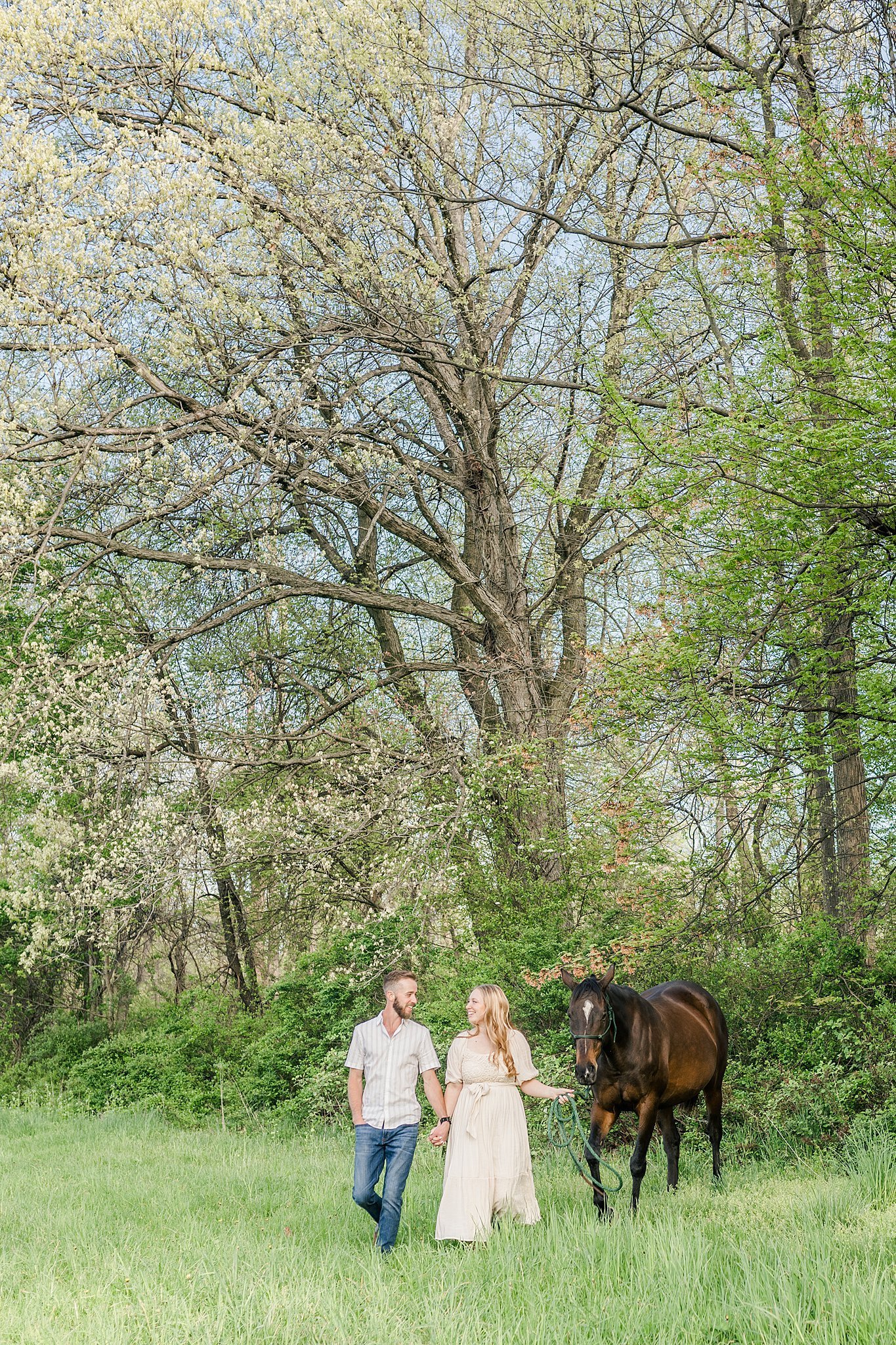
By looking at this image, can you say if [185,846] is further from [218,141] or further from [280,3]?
[280,3]

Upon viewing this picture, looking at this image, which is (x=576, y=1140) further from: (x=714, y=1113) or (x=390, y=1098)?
(x=390, y=1098)

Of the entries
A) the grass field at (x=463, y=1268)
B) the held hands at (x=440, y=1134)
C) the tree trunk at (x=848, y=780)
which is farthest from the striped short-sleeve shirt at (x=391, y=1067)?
the tree trunk at (x=848, y=780)

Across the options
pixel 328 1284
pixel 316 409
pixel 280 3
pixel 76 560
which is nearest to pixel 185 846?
pixel 76 560

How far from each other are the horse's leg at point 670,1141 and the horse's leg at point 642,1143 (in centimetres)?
45

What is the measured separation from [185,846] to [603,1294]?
9072mm

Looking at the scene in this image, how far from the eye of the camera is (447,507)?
57.6 ft

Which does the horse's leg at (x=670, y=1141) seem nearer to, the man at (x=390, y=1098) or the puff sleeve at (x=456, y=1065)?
the puff sleeve at (x=456, y=1065)

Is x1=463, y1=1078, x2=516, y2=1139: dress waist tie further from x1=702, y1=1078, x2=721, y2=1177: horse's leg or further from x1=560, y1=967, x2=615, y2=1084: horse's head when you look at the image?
x1=702, y1=1078, x2=721, y2=1177: horse's leg

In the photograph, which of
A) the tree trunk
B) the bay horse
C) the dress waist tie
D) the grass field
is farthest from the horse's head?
the tree trunk

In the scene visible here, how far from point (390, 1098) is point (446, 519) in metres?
11.9

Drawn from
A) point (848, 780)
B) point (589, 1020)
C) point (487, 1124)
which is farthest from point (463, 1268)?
point (848, 780)

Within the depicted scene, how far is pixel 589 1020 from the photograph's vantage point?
23.8 ft

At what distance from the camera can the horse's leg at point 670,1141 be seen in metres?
8.55

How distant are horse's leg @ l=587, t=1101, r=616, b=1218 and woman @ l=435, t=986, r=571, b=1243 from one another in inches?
23.7
